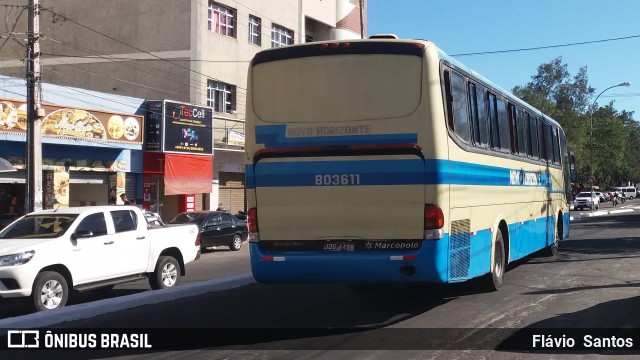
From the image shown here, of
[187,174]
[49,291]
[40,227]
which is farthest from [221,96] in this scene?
[49,291]

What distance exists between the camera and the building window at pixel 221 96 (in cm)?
3291

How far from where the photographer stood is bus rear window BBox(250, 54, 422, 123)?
337 inches

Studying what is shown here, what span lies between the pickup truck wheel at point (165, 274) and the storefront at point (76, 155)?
9.37 metres

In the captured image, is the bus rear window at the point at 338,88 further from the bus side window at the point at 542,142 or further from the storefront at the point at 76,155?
the storefront at the point at 76,155

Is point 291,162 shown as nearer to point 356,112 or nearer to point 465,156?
point 356,112

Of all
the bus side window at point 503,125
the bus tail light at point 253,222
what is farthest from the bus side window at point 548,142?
the bus tail light at point 253,222

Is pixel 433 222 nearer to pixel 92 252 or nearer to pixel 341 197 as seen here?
pixel 341 197

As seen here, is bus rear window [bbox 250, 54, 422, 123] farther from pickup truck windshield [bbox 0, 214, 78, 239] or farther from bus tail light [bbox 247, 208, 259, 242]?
pickup truck windshield [bbox 0, 214, 78, 239]

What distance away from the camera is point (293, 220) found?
29.1ft

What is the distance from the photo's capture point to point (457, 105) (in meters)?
9.29

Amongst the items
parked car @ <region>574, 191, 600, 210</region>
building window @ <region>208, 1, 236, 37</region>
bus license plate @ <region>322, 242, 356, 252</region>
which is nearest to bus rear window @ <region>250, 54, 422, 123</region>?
bus license plate @ <region>322, 242, 356, 252</region>

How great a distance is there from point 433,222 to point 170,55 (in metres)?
26.0

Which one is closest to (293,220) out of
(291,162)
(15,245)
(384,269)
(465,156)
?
(291,162)

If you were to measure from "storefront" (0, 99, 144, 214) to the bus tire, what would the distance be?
15.1m
